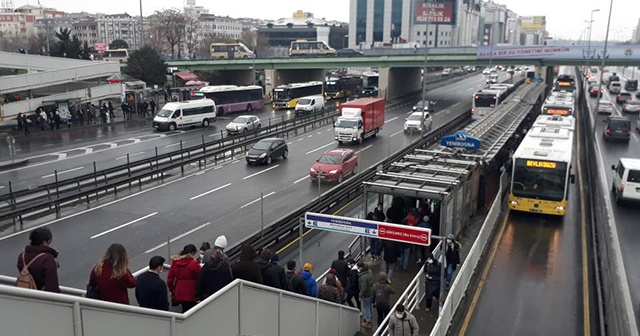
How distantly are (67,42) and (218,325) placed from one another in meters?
62.6

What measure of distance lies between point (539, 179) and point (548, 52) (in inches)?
1956

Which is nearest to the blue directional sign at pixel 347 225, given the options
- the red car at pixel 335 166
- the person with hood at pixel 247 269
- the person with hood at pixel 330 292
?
the person with hood at pixel 330 292

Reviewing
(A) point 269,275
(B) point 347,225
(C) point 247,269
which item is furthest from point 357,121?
(C) point 247,269

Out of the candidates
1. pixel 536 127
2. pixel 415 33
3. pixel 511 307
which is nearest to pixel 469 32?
pixel 415 33

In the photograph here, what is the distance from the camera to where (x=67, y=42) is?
6062 cm

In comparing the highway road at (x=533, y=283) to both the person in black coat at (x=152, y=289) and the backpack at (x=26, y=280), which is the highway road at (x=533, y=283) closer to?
the person in black coat at (x=152, y=289)

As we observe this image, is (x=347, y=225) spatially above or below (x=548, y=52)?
below

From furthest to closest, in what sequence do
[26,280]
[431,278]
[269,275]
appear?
[431,278], [269,275], [26,280]

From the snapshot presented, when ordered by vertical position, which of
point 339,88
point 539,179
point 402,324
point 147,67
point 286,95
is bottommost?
point 402,324

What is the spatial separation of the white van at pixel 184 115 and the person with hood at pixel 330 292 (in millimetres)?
33878

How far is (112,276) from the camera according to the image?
625 cm

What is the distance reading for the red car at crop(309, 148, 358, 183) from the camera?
26047mm

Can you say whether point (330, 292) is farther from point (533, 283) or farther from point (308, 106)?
point (308, 106)

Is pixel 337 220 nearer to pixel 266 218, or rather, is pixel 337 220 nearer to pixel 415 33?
pixel 266 218
